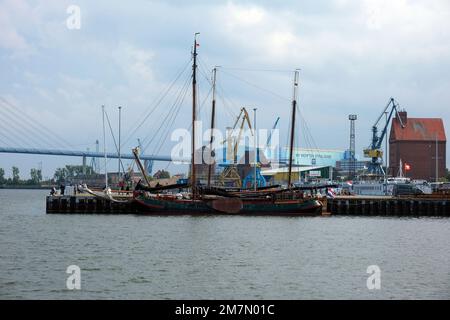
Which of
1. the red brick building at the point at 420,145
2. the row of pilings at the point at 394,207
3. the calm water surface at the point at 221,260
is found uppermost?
the red brick building at the point at 420,145

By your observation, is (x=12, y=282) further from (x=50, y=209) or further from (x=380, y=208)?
(x=380, y=208)

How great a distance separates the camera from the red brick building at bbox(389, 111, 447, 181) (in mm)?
188375

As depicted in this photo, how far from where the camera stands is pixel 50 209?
95.5 m

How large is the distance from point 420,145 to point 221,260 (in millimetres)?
148304

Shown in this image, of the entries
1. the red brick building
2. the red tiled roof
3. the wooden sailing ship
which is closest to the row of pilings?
the wooden sailing ship

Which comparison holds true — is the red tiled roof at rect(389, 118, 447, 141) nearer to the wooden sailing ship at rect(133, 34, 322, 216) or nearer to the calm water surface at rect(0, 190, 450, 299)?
the wooden sailing ship at rect(133, 34, 322, 216)

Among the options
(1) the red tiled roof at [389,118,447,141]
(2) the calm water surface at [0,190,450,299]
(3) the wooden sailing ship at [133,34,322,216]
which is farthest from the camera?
(1) the red tiled roof at [389,118,447,141]

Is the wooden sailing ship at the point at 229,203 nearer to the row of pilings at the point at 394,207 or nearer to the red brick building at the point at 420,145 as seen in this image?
the row of pilings at the point at 394,207

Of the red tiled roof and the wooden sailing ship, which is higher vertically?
the red tiled roof

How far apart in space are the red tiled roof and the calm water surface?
115 m

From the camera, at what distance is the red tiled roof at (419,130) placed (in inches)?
7426

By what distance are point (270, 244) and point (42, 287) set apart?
22.6 meters

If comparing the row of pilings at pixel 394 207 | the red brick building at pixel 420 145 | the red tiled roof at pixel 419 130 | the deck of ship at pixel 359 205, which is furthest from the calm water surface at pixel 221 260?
the red tiled roof at pixel 419 130
